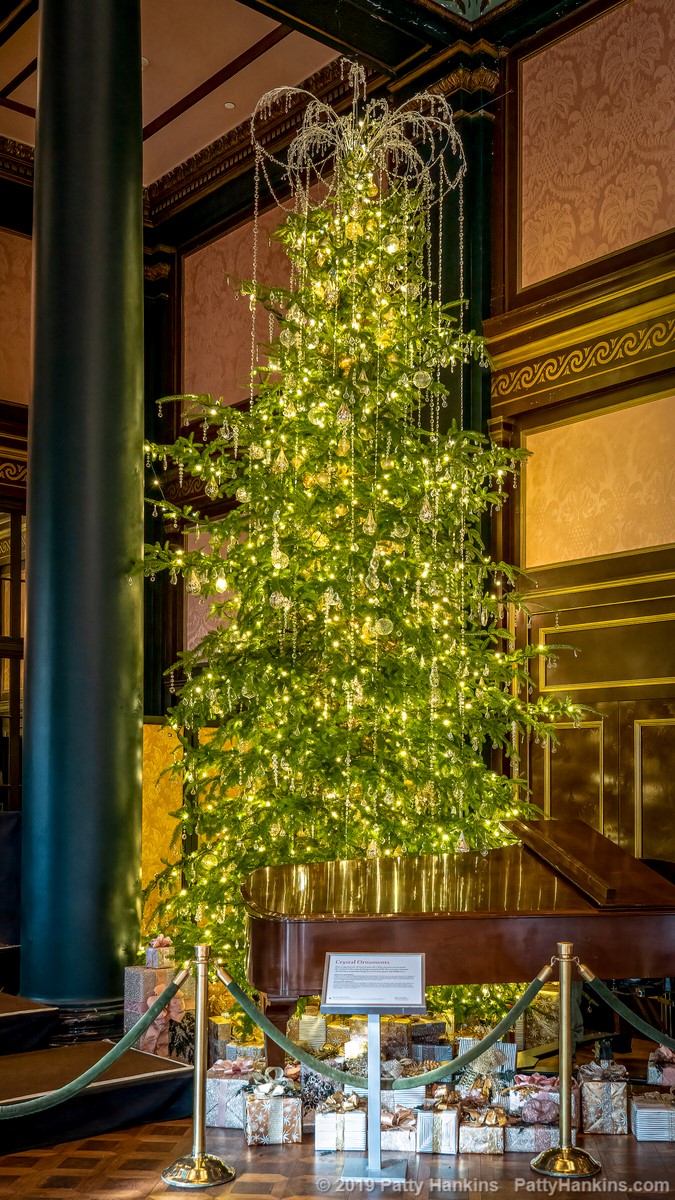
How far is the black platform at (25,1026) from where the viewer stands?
4668mm

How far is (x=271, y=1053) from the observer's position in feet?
13.8

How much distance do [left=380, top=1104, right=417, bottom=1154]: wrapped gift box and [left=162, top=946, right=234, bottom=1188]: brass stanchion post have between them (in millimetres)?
555

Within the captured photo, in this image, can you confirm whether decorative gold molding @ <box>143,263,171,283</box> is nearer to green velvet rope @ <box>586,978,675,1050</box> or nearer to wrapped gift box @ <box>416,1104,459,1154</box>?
wrapped gift box @ <box>416,1104,459,1154</box>

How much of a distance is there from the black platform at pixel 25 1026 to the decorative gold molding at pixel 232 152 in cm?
624

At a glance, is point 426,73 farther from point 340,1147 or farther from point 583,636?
point 340,1147

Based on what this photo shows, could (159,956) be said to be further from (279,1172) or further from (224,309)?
(224,309)

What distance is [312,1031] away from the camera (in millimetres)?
4578

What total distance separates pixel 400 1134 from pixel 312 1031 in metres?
0.87

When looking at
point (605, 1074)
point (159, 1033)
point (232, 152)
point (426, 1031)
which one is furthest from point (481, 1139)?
point (232, 152)

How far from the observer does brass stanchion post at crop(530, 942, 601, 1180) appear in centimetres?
332

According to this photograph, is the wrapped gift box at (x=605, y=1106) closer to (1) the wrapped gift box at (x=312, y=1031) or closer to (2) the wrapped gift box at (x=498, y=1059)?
(2) the wrapped gift box at (x=498, y=1059)

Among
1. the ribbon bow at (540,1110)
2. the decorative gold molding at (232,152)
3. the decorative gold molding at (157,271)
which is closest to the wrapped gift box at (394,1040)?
the ribbon bow at (540,1110)

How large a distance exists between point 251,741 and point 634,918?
A: 6.41ft

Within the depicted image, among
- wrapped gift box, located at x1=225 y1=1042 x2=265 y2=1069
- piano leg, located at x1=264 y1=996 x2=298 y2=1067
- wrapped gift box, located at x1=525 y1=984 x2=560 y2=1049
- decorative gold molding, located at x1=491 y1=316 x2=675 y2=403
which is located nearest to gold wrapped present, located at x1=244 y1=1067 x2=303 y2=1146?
piano leg, located at x1=264 y1=996 x2=298 y2=1067
